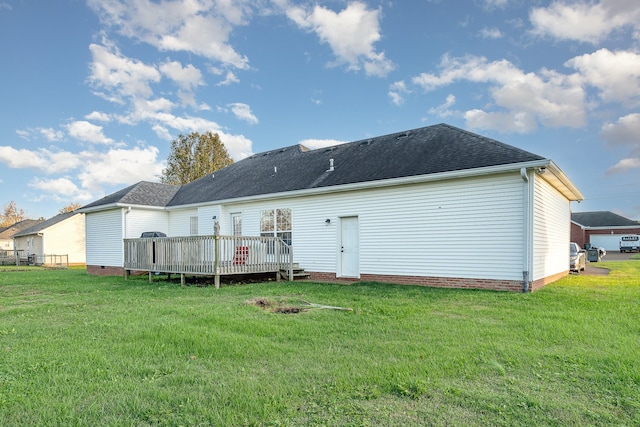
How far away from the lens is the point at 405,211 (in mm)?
11023

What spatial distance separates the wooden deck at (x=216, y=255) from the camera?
1141 centimetres

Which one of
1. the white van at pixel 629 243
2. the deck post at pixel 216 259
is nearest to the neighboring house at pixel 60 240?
the deck post at pixel 216 259

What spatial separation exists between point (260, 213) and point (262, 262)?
9.58ft

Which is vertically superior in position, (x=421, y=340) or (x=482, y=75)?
(x=482, y=75)

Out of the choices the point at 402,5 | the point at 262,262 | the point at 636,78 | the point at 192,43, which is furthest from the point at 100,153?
the point at 636,78

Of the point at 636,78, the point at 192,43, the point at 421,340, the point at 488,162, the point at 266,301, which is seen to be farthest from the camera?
the point at 192,43

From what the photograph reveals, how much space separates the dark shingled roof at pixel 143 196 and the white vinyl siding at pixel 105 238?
1.78ft

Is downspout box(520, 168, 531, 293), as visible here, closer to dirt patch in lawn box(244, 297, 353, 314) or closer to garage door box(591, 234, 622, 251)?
dirt patch in lawn box(244, 297, 353, 314)

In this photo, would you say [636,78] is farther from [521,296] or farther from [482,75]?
[521,296]

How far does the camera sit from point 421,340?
15.6ft

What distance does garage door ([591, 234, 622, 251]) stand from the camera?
44.8 m

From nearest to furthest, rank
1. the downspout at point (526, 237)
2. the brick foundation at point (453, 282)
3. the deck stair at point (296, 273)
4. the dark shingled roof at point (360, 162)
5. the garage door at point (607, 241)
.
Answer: the downspout at point (526, 237) → the brick foundation at point (453, 282) → the dark shingled roof at point (360, 162) → the deck stair at point (296, 273) → the garage door at point (607, 241)

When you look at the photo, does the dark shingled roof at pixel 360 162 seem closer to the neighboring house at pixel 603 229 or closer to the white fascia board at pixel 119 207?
the white fascia board at pixel 119 207

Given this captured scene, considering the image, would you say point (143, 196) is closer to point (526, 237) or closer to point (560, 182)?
point (526, 237)
